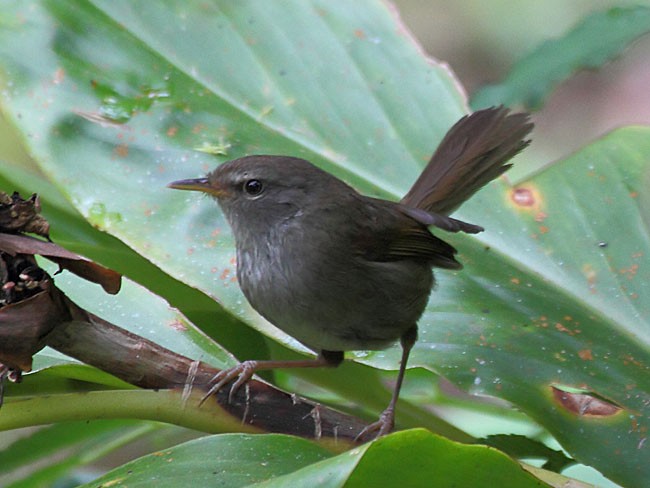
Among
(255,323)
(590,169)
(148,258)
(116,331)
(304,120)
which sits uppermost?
(304,120)

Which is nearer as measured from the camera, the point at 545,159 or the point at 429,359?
the point at 429,359

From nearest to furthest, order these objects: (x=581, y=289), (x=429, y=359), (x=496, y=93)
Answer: (x=429, y=359) → (x=581, y=289) → (x=496, y=93)

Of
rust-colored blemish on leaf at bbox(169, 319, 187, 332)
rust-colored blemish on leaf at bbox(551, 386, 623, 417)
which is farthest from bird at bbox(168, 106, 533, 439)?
rust-colored blemish on leaf at bbox(551, 386, 623, 417)

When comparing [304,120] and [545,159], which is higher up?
[545,159]

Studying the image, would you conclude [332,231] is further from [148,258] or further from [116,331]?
[116,331]

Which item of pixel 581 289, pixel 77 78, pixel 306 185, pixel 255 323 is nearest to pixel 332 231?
pixel 306 185

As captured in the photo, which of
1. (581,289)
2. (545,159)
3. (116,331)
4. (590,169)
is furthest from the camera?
(545,159)

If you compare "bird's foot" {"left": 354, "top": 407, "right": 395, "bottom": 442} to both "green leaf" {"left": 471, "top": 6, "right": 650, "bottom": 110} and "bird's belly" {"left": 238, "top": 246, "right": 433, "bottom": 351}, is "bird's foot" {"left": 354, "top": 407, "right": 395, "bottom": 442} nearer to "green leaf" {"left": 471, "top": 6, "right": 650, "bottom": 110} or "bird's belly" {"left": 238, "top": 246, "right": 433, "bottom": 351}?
"bird's belly" {"left": 238, "top": 246, "right": 433, "bottom": 351}

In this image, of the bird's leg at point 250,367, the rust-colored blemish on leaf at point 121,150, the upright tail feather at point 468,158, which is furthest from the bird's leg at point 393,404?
the rust-colored blemish on leaf at point 121,150
